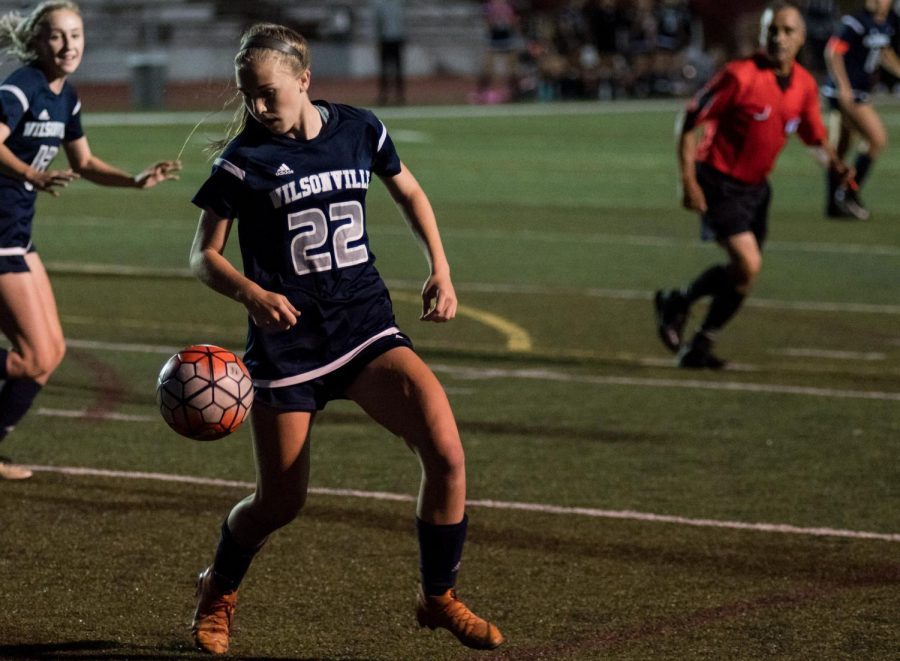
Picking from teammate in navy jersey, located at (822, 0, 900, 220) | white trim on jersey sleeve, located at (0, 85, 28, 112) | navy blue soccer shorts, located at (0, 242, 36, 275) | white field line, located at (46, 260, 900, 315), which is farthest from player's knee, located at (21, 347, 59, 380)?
teammate in navy jersey, located at (822, 0, 900, 220)

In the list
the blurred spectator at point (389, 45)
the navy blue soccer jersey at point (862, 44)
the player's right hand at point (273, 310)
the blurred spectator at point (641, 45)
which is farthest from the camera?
the blurred spectator at point (641, 45)

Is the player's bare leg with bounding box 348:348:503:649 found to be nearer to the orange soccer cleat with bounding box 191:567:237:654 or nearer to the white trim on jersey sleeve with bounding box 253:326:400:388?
the white trim on jersey sleeve with bounding box 253:326:400:388

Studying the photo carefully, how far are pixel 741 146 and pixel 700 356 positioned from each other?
1.28 meters

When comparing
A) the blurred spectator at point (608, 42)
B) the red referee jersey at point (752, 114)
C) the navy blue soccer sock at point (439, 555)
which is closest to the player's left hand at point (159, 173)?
the navy blue soccer sock at point (439, 555)

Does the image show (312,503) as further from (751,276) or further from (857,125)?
(857,125)

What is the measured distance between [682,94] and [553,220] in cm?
2576

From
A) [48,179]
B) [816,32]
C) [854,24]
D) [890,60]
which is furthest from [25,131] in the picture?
[816,32]

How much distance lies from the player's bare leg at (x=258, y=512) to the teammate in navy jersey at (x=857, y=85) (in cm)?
1353

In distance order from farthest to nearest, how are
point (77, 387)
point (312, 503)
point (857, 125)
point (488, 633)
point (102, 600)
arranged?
point (857, 125) < point (77, 387) < point (312, 503) < point (102, 600) < point (488, 633)

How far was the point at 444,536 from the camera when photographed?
520 cm

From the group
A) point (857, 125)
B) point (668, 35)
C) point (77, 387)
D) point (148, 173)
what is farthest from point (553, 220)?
point (668, 35)

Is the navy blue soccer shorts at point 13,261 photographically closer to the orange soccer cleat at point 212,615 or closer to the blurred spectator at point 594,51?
the orange soccer cleat at point 212,615

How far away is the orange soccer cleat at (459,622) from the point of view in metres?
5.15

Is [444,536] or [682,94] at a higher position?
[444,536]
